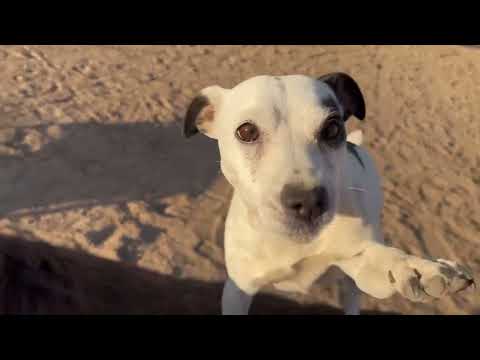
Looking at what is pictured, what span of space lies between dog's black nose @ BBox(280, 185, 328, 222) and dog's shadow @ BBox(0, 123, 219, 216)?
3268 millimetres

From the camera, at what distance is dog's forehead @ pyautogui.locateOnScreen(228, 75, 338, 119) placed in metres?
2.34

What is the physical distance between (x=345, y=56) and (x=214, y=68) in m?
2.43

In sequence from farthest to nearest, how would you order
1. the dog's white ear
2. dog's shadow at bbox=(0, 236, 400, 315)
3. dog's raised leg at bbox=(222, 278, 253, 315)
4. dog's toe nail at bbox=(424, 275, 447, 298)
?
dog's shadow at bbox=(0, 236, 400, 315)
dog's raised leg at bbox=(222, 278, 253, 315)
the dog's white ear
dog's toe nail at bbox=(424, 275, 447, 298)

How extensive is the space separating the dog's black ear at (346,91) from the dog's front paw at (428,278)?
1033 mm

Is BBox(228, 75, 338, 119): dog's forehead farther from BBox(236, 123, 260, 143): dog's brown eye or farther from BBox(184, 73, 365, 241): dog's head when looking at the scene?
BBox(236, 123, 260, 143): dog's brown eye

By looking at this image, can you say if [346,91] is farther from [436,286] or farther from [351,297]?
[351,297]

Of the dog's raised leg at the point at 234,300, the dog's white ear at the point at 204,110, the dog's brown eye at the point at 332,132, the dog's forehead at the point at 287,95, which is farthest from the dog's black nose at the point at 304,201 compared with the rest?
the dog's raised leg at the point at 234,300

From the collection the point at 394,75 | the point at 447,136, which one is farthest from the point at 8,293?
the point at 394,75

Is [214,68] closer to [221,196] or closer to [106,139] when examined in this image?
[106,139]

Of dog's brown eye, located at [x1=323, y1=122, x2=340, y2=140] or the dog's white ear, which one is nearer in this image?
dog's brown eye, located at [x1=323, y1=122, x2=340, y2=140]

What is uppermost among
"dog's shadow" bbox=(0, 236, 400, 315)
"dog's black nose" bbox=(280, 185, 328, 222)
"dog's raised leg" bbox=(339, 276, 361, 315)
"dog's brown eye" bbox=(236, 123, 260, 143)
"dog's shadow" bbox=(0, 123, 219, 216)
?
"dog's brown eye" bbox=(236, 123, 260, 143)

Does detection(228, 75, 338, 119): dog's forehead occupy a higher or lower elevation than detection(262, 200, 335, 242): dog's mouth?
higher

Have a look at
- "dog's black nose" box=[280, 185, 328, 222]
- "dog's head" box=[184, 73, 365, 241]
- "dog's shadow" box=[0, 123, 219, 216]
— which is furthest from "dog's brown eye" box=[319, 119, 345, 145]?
"dog's shadow" box=[0, 123, 219, 216]

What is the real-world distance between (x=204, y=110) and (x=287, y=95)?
0.82 metres
